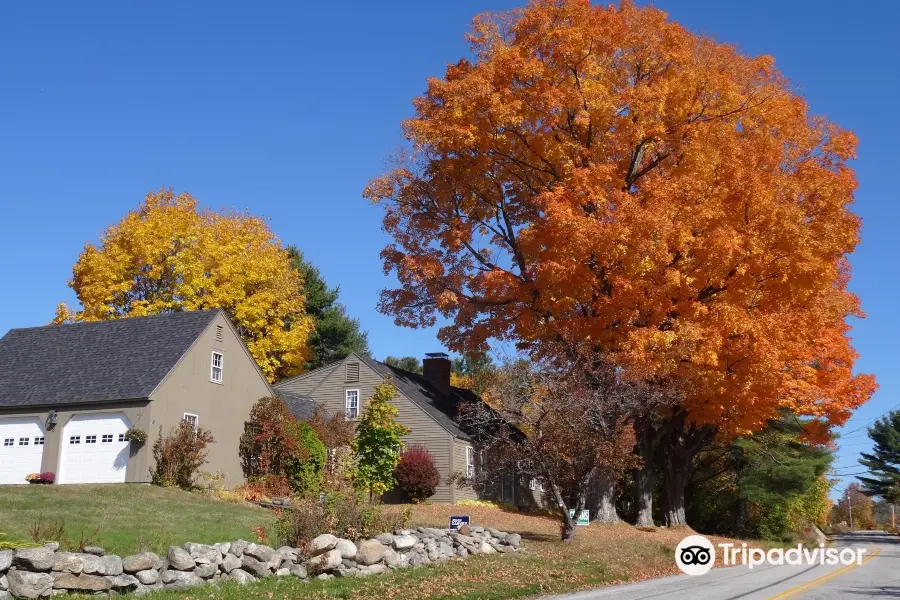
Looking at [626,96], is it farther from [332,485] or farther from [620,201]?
[332,485]

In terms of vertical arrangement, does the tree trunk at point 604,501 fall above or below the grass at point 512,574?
above

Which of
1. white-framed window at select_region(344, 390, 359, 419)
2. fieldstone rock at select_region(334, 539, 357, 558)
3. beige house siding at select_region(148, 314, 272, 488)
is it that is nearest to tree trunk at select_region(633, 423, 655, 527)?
white-framed window at select_region(344, 390, 359, 419)

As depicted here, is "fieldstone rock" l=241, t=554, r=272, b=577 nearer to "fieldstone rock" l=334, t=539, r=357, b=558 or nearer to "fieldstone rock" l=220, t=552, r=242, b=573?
"fieldstone rock" l=220, t=552, r=242, b=573

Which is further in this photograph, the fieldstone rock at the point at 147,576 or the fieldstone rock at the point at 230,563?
the fieldstone rock at the point at 230,563

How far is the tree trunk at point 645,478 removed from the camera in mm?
31531

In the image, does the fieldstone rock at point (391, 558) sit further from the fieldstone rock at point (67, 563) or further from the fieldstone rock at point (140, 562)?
the fieldstone rock at point (67, 563)

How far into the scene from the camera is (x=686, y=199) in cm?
2581

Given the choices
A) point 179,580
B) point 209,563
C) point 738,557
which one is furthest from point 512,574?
point 738,557

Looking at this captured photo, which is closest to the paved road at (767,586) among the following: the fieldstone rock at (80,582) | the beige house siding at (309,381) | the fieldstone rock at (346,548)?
the fieldstone rock at (346,548)

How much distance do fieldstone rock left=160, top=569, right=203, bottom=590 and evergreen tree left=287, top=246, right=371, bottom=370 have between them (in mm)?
39313

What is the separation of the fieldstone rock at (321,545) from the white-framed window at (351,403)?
21.2 meters

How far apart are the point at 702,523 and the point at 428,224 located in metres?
19.9

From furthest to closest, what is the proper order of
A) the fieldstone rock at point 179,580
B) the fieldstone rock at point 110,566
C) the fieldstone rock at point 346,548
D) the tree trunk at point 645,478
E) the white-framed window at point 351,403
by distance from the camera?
1. the white-framed window at point 351,403
2. the tree trunk at point 645,478
3. the fieldstone rock at point 346,548
4. the fieldstone rock at point 179,580
5. the fieldstone rock at point 110,566

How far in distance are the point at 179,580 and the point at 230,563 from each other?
97cm
